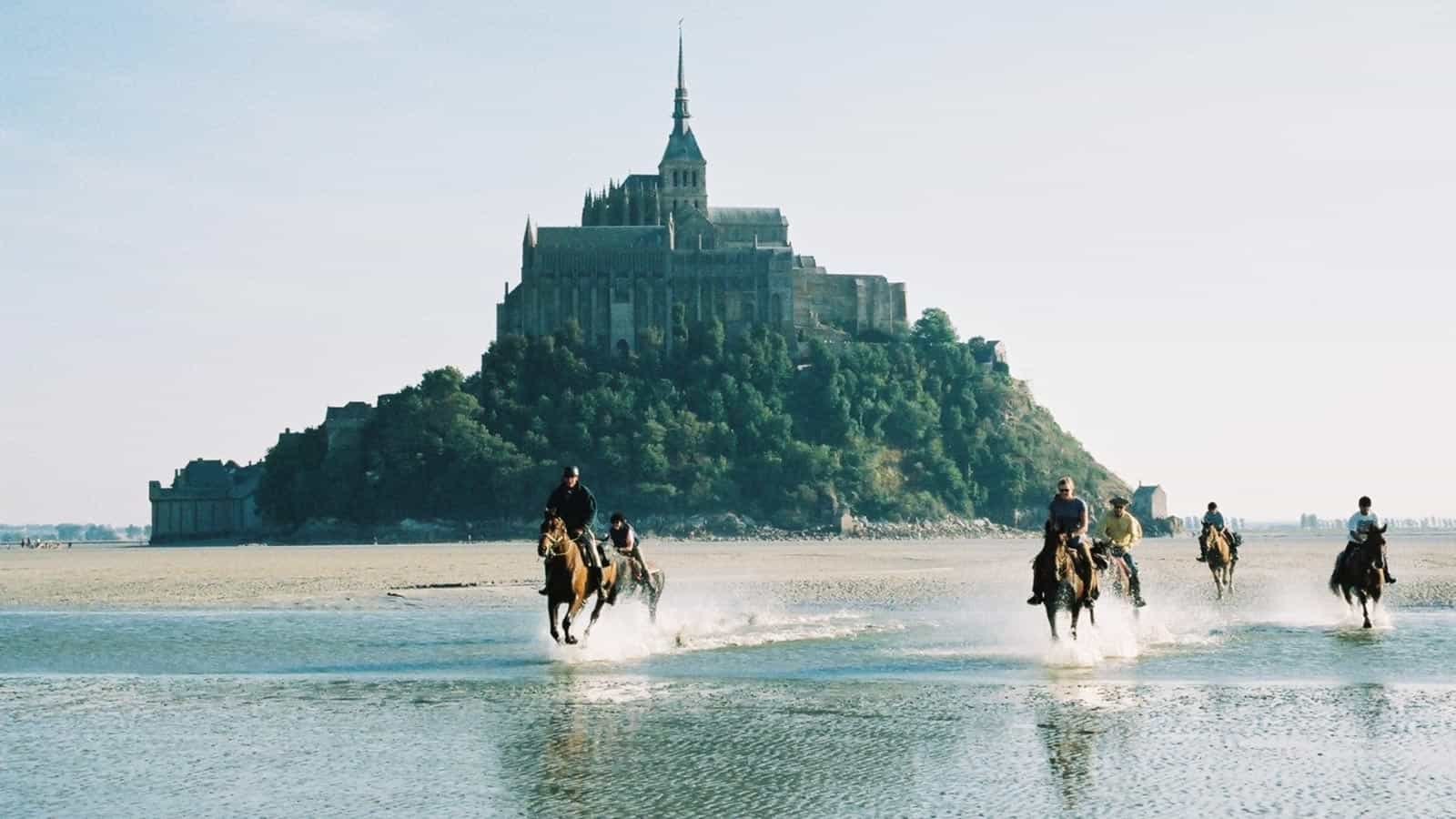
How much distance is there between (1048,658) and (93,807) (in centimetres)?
1418

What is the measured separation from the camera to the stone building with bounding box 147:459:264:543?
184 m

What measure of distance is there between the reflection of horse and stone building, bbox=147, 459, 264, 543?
538 feet

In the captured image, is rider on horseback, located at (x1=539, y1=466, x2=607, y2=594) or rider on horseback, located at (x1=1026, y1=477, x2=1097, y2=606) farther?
rider on horseback, located at (x1=539, y1=466, x2=607, y2=594)

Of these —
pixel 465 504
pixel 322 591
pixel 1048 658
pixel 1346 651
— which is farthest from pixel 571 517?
pixel 465 504

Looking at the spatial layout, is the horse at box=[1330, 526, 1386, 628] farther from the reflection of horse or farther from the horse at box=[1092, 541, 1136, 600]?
the reflection of horse

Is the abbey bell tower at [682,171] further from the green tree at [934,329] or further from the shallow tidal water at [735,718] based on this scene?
the shallow tidal water at [735,718]

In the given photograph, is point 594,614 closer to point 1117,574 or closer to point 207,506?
point 1117,574

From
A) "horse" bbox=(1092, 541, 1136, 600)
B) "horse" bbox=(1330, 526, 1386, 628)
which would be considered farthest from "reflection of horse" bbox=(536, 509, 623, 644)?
"horse" bbox=(1330, 526, 1386, 628)

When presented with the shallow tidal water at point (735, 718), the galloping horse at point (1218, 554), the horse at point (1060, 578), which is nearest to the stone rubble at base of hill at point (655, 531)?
the galloping horse at point (1218, 554)

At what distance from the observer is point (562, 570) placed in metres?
23.3

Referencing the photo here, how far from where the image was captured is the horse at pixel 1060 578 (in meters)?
22.7

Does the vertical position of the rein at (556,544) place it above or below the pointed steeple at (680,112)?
below

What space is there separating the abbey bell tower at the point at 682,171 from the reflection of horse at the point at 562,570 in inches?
6242

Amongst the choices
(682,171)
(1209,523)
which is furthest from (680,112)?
(1209,523)
